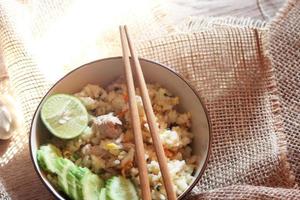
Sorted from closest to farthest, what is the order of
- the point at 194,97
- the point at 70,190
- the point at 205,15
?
the point at 70,190 → the point at 194,97 → the point at 205,15

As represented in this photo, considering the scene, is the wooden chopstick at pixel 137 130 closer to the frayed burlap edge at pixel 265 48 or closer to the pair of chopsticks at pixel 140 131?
the pair of chopsticks at pixel 140 131

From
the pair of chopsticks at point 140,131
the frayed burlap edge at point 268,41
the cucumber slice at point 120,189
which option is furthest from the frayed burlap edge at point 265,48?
the cucumber slice at point 120,189

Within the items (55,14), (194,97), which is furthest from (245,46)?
(55,14)


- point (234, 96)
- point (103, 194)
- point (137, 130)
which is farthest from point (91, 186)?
point (234, 96)

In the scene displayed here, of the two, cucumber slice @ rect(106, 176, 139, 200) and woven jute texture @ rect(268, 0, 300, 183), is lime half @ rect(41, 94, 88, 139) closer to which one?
cucumber slice @ rect(106, 176, 139, 200)

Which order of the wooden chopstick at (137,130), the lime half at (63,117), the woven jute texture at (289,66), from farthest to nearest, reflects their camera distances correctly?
the woven jute texture at (289,66), the lime half at (63,117), the wooden chopstick at (137,130)

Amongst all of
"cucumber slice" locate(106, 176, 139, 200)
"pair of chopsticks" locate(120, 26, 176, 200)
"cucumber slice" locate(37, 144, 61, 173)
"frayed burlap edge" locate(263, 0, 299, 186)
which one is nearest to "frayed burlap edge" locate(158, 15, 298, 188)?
"frayed burlap edge" locate(263, 0, 299, 186)

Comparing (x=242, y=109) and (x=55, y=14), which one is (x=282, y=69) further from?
(x=55, y=14)
